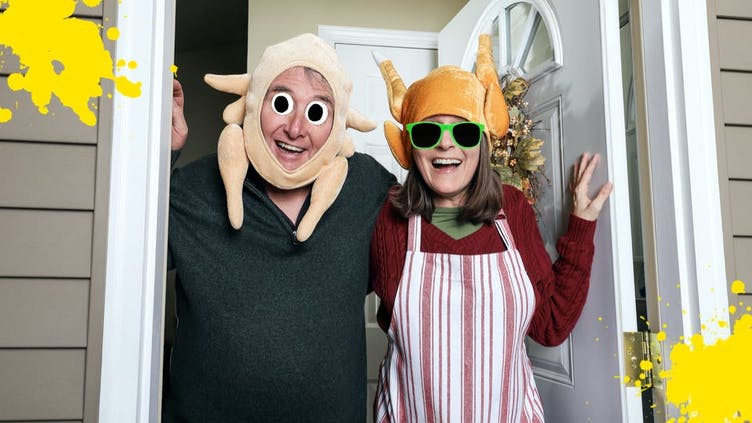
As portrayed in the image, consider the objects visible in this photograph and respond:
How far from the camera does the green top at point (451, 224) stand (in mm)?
1378

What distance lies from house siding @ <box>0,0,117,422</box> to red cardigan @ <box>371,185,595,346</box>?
611 mm

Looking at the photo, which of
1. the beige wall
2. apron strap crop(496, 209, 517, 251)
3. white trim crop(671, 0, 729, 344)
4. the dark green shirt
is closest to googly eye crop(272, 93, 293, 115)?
the dark green shirt

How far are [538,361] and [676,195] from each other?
0.63 m

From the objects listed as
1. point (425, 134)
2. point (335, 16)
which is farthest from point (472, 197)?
point (335, 16)

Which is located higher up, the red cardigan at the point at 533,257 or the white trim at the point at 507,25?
the white trim at the point at 507,25

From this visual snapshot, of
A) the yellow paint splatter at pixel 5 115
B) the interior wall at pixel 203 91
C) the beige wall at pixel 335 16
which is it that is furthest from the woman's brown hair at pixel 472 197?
the interior wall at pixel 203 91

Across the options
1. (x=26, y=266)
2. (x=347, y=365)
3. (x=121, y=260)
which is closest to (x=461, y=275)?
(x=347, y=365)

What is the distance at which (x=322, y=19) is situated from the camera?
256cm

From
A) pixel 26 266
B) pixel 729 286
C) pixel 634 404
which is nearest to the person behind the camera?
pixel 26 266

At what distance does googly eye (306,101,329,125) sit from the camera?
1277 millimetres

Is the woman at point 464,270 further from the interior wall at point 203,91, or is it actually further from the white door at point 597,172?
the interior wall at point 203,91

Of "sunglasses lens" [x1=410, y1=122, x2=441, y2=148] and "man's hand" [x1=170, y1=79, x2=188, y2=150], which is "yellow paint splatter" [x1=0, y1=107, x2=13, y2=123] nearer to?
"man's hand" [x1=170, y1=79, x2=188, y2=150]

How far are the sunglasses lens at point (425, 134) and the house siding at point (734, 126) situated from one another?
560 millimetres

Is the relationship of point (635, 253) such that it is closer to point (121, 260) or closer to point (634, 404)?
point (634, 404)
